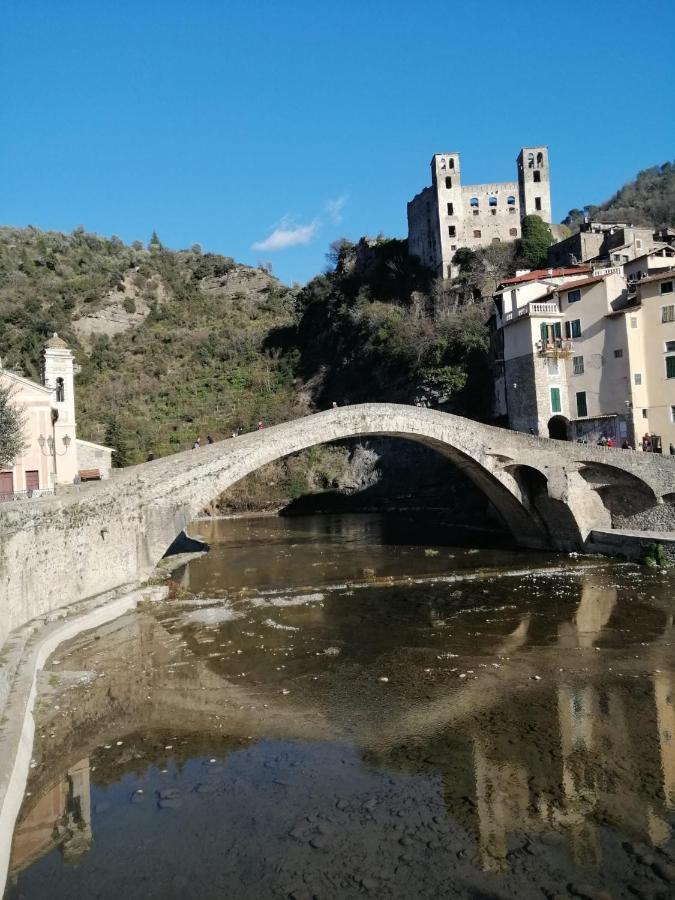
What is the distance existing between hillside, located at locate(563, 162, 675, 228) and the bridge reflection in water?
4141 centimetres

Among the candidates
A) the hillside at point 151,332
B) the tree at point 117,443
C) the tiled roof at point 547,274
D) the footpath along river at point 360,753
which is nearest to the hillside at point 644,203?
the tiled roof at point 547,274

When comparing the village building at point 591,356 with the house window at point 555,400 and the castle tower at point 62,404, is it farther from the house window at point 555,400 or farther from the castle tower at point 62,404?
the castle tower at point 62,404

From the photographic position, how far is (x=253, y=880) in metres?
5.99

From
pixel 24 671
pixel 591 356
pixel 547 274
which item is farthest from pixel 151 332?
pixel 24 671

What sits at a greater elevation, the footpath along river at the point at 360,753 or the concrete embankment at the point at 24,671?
the concrete embankment at the point at 24,671

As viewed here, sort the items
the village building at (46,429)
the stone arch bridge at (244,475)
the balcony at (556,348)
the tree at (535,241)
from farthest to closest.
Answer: the tree at (535,241) < the balcony at (556,348) < the village building at (46,429) < the stone arch bridge at (244,475)

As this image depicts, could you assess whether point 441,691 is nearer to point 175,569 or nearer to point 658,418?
point 175,569

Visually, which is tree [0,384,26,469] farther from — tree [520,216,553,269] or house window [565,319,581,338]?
tree [520,216,553,269]

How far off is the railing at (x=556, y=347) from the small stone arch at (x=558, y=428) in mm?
2722

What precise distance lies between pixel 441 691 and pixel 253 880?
208 inches

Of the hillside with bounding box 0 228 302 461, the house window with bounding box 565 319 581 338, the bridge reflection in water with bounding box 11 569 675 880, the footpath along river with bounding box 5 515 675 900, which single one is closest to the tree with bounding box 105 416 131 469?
the hillside with bounding box 0 228 302 461

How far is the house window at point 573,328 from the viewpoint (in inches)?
1064

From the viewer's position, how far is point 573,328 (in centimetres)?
2714

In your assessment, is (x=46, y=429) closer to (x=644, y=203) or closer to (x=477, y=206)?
(x=477, y=206)
